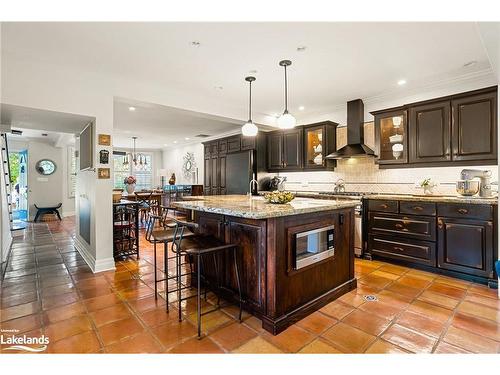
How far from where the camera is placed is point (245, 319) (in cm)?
217

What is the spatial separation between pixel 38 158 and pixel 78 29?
734 centimetres

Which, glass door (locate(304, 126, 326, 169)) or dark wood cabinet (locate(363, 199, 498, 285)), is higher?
glass door (locate(304, 126, 326, 169))

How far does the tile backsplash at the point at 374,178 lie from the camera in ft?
12.1

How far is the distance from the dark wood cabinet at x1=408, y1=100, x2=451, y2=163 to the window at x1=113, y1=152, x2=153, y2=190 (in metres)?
10.1

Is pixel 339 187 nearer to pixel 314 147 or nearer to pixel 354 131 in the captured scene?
pixel 314 147

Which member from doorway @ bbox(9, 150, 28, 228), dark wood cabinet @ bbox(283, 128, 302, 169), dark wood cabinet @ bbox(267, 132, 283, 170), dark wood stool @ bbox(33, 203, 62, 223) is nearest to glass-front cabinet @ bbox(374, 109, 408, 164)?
dark wood cabinet @ bbox(283, 128, 302, 169)

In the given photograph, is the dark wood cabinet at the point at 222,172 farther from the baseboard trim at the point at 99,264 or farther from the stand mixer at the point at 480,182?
the stand mixer at the point at 480,182

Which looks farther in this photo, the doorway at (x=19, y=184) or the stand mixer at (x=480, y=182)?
the doorway at (x=19, y=184)

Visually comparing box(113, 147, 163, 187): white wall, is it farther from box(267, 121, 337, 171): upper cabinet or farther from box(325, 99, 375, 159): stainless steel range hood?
box(325, 99, 375, 159): stainless steel range hood

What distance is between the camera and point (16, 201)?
26.5ft

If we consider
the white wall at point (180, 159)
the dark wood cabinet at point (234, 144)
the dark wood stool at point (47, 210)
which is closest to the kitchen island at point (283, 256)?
the dark wood cabinet at point (234, 144)

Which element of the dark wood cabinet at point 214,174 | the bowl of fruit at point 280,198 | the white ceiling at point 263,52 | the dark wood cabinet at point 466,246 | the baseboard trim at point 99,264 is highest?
the white ceiling at point 263,52

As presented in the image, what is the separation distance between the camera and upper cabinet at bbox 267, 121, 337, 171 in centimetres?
488

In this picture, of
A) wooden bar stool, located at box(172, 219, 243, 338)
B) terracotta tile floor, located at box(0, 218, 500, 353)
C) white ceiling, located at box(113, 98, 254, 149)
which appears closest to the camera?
terracotta tile floor, located at box(0, 218, 500, 353)
